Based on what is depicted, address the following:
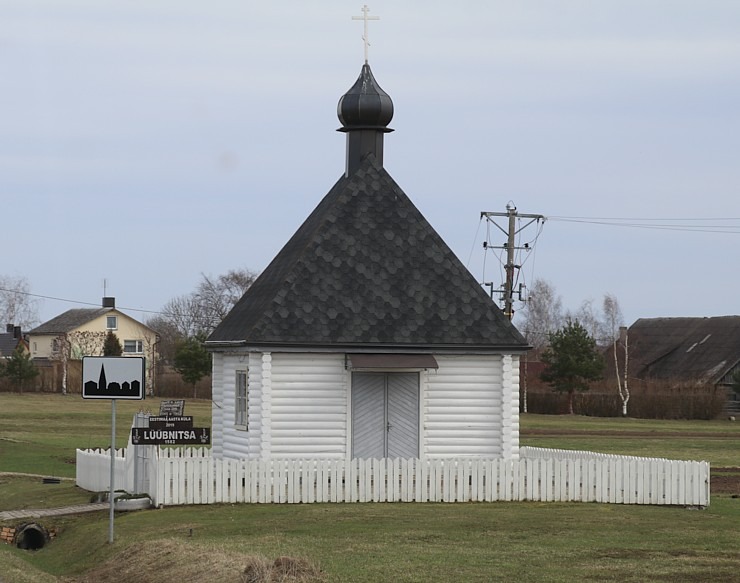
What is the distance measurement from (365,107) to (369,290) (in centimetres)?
436

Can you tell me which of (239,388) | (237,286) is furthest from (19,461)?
(237,286)

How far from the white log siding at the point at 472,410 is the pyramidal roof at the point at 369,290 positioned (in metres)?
0.50

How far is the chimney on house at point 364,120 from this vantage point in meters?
28.3

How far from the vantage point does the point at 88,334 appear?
11450 cm

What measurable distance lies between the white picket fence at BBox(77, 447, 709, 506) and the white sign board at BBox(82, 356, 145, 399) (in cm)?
350

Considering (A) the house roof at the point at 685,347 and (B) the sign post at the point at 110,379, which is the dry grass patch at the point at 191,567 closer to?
(B) the sign post at the point at 110,379

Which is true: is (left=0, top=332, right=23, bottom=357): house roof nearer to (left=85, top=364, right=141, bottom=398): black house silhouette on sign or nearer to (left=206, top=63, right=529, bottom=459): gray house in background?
(left=206, top=63, right=529, bottom=459): gray house in background

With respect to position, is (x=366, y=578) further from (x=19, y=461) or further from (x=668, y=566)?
(x=19, y=461)

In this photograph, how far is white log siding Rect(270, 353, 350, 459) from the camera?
2519 cm

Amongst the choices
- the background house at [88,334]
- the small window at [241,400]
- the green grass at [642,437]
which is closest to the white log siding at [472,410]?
the small window at [241,400]

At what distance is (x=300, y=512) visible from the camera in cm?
2131

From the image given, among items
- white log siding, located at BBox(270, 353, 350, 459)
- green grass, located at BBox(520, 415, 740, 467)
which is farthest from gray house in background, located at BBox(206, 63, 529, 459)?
green grass, located at BBox(520, 415, 740, 467)

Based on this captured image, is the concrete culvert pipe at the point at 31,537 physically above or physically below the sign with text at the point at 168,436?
below

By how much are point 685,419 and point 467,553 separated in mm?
64244
